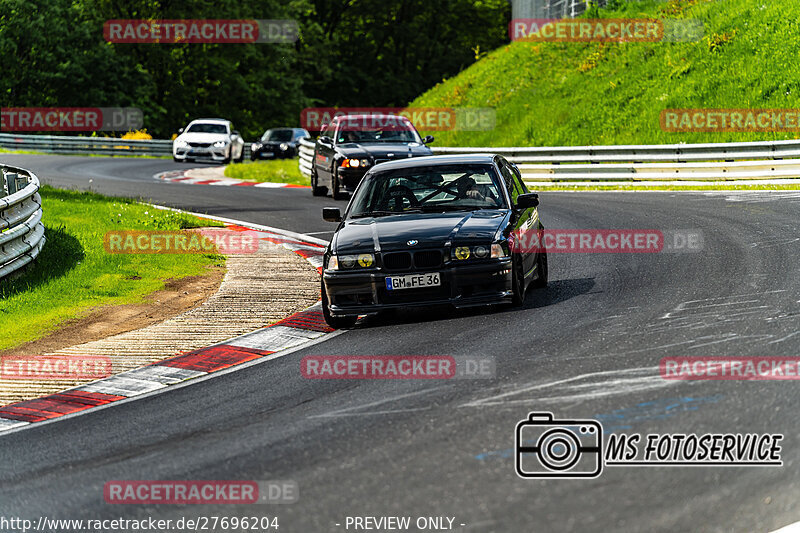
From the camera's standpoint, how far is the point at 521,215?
11.0 meters

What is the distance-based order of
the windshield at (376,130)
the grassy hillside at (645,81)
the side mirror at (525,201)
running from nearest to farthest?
the side mirror at (525,201)
the windshield at (376,130)
the grassy hillside at (645,81)

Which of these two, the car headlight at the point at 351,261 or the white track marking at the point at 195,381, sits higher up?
the car headlight at the point at 351,261

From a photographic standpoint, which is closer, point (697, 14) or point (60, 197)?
point (60, 197)

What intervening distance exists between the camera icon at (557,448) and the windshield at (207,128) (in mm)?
35173

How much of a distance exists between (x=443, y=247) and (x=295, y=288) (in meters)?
2.99

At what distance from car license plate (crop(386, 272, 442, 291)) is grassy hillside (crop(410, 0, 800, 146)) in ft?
61.9

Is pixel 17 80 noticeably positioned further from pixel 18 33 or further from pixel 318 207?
pixel 318 207

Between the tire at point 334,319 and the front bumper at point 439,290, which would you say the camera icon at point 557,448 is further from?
the tire at point 334,319

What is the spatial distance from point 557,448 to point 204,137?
3536 centimetres

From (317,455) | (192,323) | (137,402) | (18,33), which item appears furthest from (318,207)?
(18,33)

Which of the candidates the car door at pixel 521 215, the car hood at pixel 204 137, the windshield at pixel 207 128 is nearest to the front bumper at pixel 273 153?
the windshield at pixel 207 128

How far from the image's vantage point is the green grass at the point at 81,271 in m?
11.4

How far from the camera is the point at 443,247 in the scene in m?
9.99

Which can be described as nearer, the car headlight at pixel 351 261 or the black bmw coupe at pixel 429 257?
the black bmw coupe at pixel 429 257
